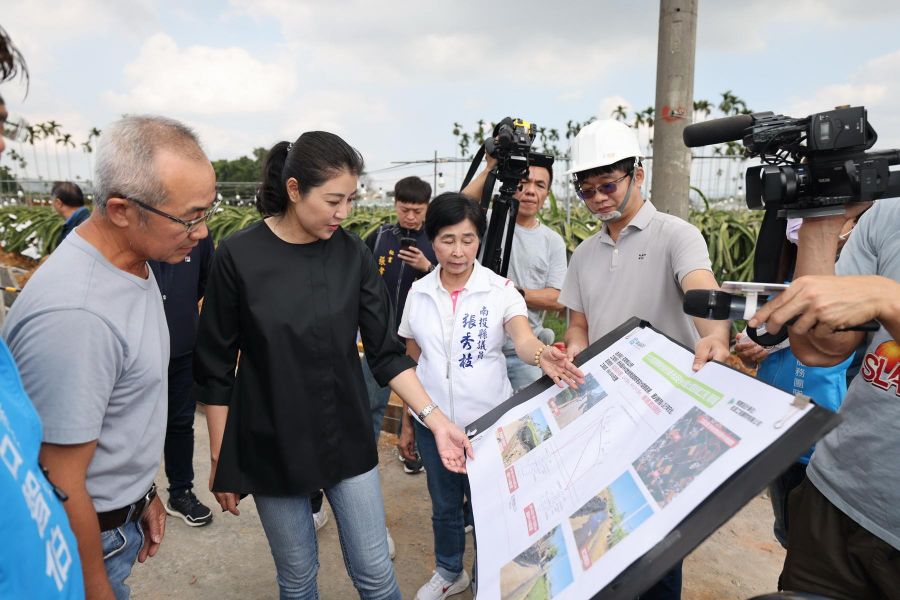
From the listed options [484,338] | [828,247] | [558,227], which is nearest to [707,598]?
[484,338]

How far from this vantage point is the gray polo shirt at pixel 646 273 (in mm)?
1843

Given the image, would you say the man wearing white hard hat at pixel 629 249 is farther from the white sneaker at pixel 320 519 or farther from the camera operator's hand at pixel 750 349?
the white sneaker at pixel 320 519

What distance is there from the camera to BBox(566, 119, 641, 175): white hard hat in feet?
6.32

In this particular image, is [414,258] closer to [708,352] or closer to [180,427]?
[180,427]

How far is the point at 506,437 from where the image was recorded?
1429 mm

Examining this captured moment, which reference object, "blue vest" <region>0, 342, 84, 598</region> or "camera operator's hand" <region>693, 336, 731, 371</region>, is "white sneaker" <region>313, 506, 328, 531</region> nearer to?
"blue vest" <region>0, 342, 84, 598</region>

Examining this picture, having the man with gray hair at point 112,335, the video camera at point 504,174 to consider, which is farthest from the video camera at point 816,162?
the video camera at point 504,174

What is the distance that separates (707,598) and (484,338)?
1.49 meters

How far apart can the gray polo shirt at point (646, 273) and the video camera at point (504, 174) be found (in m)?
0.51

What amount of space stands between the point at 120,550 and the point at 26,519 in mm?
666

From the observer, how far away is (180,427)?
2881 mm

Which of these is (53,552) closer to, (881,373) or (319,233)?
(319,233)

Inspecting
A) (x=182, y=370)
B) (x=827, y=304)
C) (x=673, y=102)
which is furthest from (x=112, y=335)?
(x=673, y=102)

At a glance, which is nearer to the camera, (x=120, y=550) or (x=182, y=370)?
(x=120, y=550)
